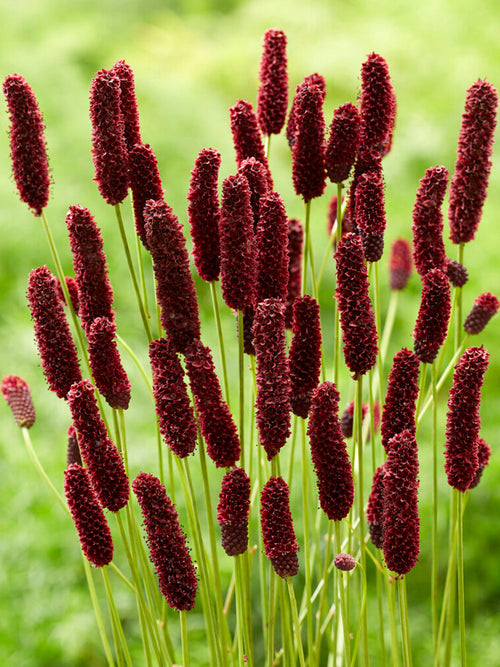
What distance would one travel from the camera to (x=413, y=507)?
47 centimetres

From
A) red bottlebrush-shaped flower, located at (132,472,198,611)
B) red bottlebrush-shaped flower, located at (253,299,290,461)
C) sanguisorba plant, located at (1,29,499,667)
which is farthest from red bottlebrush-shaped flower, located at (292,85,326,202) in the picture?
red bottlebrush-shaped flower, located at (132,472,198,611)

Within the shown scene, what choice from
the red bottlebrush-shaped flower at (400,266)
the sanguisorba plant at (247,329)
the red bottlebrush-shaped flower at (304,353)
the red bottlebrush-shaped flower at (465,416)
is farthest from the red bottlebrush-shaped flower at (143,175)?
the red bottlebrush-shaped flower at (400,266)

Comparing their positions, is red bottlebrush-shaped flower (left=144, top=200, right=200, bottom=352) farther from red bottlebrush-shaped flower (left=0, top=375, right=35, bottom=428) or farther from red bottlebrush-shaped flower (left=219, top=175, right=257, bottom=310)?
red bottlebrush-shaped flower (left=0, top=375, right=35, bottom=428)

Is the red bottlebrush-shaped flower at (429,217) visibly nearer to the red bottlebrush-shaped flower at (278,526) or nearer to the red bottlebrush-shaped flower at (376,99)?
the red bottlebrush-shaped flower at (376,99)

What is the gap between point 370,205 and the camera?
1.67 feet

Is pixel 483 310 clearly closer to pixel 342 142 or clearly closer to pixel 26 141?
pixel 342 142

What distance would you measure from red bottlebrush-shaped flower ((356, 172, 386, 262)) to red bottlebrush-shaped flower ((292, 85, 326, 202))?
0.03 metres

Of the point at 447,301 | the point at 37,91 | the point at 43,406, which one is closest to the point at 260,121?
the point at 447,301

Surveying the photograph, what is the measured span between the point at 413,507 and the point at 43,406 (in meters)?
1.19

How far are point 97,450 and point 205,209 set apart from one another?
0.51ft

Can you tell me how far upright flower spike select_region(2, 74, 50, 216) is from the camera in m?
0.49

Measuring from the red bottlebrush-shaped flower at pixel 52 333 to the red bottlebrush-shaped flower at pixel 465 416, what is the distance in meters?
0.24

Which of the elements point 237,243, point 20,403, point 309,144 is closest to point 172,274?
point 237,243

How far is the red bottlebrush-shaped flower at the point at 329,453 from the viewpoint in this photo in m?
0.46
